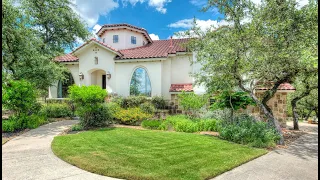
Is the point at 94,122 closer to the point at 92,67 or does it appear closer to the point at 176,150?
the point at 176,150

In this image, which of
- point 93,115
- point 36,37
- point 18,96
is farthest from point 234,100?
point 36,37

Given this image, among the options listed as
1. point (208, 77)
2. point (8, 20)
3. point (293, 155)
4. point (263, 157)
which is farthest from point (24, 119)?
point (293, 155)

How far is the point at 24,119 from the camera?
11695 millimetres

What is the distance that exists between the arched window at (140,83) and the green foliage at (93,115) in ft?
20.9

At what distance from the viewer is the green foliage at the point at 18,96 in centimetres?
1116

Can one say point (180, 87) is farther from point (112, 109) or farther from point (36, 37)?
point (36, 37)

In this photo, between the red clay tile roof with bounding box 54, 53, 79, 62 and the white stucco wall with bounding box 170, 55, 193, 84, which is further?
the red clay tile roof with bounding box 54, 53, 79, 62

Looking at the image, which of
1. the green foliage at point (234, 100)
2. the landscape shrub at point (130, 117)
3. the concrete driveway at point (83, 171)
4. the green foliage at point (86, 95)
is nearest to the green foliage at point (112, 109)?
the landscape shrub at point (130, 117)

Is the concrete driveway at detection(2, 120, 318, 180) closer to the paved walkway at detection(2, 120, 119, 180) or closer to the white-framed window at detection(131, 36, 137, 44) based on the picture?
the paved walkway at detection(2, 120, 119, 180)

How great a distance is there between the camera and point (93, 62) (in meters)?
19.4

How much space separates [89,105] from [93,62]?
8.83 m

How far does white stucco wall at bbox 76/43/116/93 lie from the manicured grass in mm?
10310

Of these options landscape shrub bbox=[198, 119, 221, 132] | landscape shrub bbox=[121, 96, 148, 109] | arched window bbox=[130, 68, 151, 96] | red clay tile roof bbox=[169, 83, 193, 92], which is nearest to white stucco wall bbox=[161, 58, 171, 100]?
red clay tile roof bbox=[169, 83, 193, 92]

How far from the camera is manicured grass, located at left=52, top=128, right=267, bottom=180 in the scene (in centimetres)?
531
